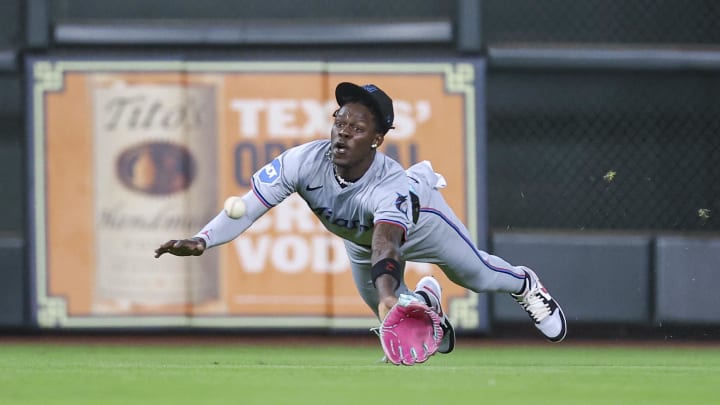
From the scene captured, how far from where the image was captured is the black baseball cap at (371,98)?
682cm

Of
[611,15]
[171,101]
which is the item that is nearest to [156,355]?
[171,101]

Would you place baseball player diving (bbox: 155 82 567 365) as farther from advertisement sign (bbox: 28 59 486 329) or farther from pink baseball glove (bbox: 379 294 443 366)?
advertisement sign (bbox: 28 59 486 329)

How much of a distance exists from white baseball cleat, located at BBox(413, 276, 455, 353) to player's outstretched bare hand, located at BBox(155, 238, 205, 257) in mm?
1684

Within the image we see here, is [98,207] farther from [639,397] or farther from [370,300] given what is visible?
[639,397]

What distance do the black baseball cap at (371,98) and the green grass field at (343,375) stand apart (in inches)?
Result: 53.4

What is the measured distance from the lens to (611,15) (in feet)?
39.0

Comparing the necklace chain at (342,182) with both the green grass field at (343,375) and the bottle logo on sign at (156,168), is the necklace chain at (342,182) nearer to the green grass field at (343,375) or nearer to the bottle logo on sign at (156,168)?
the green grass field at (343,375)

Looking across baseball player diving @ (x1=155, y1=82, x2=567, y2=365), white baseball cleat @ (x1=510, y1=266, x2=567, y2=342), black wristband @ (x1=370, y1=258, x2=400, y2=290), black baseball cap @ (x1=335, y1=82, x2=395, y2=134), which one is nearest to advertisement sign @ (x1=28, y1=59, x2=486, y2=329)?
white baseball cleat @ (x1=510, y1=266, x2=567, y2=342)

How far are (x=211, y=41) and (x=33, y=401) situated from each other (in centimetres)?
583

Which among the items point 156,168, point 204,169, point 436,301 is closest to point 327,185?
point 436,301

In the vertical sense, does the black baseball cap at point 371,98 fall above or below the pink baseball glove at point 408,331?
above

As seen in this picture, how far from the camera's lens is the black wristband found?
629cm

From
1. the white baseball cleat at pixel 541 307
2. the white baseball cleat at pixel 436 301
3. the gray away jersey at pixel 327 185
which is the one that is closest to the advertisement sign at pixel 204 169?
the white baseball cleat at pixel 436 301

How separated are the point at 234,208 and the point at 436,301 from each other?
1703mm
